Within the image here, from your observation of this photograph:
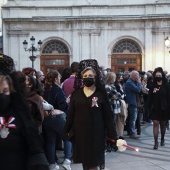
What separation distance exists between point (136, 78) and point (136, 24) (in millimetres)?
22262

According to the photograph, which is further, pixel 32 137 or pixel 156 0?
pixel 156 0

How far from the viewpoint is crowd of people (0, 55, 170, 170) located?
3.07m

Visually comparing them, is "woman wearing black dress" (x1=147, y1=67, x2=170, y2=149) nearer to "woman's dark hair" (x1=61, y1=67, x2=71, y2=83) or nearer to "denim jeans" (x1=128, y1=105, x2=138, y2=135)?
"denim jeans" (x1=128, y1=105, x2=138, y2=135)

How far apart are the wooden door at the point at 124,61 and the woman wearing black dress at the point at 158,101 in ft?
76.4

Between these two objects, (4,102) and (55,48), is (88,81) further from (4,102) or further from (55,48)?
(55,48)

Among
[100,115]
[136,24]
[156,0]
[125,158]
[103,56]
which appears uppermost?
[156,0]

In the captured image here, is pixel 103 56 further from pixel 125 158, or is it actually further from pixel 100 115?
pixel 100 115

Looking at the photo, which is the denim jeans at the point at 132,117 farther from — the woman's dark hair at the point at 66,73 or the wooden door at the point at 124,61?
the wooden door at the point at 124,61

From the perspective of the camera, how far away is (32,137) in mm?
3113

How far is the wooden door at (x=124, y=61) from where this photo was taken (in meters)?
32.8

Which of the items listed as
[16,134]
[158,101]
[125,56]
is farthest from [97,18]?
[16,134]

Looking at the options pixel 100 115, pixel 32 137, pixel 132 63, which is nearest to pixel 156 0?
pixel 132 63

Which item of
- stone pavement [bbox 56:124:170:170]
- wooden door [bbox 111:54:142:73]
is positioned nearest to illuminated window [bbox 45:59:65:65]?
wooden door [bbox 111:54:142:73]

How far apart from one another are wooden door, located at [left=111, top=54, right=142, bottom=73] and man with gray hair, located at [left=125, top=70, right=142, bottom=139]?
851 inches
